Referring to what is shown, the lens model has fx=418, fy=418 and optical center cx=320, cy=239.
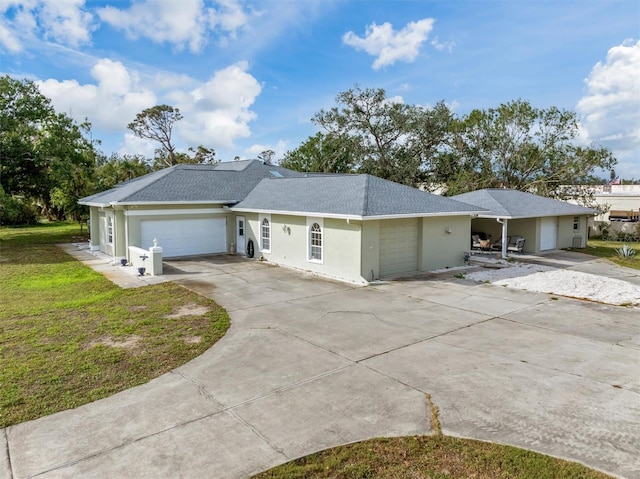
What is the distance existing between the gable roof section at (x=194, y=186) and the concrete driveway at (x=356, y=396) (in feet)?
35.6

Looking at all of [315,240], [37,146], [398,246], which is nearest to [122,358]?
[315,240]

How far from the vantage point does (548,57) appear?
59.5ft

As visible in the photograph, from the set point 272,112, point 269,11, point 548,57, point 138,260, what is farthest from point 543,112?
point 138,260

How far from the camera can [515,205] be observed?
2194cm

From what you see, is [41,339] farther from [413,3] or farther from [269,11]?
[413,3]

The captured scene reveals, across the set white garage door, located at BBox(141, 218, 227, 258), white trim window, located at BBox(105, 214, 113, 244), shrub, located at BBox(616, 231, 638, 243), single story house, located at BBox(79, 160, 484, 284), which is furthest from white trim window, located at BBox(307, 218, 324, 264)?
shrub, located at BBox(616, 231, 638, 243)

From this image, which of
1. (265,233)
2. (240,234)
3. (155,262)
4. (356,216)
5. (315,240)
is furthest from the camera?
(240,234)

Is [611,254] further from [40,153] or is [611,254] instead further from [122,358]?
[40,153]

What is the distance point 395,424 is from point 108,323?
7.37 meters

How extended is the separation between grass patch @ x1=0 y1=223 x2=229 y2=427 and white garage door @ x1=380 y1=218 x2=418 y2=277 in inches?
264

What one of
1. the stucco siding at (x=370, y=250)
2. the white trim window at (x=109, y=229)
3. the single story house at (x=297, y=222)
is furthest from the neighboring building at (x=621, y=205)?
the white trim window at (x=109, y=229)

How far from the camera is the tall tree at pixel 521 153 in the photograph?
3256cm

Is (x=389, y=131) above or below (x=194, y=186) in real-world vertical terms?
above

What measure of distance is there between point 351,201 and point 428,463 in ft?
38.3
